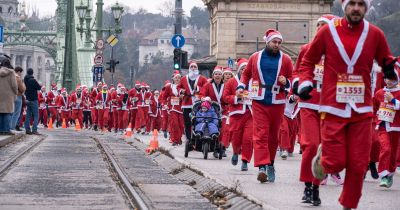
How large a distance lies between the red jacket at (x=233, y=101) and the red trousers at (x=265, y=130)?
3128 millimetres

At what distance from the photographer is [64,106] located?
54.8 m

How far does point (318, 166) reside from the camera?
1032 centimetres

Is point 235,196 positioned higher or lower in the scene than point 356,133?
lower

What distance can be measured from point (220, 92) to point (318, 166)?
39.8ft

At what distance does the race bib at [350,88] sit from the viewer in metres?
10.1

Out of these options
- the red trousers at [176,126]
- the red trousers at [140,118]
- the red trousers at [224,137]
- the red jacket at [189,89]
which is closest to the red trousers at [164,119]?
the red trousers at [140,118]

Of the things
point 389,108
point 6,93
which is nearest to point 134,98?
point 6,93

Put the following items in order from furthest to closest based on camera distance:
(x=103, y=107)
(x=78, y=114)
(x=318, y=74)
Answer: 1. (x=78, y=114)
2. (x=103, y=107)
3. (x=318, y=74)

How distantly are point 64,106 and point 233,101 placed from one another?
36.6m

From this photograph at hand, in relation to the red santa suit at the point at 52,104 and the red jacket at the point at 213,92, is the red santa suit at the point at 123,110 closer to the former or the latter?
the red santa suit at the point at 52,104

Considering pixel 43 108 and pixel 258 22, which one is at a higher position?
pixel 258 22

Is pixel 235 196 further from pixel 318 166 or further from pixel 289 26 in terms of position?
pixel 289 26

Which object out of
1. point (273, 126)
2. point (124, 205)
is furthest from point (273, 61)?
point (124, 205)

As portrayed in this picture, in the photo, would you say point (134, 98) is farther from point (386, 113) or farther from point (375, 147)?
point (386, 113)
